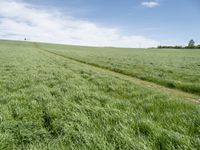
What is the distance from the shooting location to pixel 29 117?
5.44m

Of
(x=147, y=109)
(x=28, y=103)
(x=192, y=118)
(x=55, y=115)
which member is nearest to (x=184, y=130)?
(x=192, y=118)

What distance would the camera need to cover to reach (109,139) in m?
4.17

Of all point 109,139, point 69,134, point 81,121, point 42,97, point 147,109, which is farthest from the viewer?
point 42,97

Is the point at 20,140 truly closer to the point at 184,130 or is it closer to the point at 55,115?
the point at 55,115

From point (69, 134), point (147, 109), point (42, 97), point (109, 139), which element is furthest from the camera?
point (42, 97)

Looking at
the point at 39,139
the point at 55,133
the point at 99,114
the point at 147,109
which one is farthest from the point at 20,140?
the point at 147,109

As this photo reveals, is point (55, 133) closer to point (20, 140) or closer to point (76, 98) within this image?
point (20, 140)

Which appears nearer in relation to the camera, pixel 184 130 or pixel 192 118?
pixel 184 130

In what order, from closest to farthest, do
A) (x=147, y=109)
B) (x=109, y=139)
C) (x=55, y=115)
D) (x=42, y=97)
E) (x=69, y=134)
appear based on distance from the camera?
(x=109, y=139) → (x=69, y=134) → (x=55, y=115) → (x=147, y=109) → (x=42, y=97)

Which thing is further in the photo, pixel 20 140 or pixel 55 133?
pixel 55 133

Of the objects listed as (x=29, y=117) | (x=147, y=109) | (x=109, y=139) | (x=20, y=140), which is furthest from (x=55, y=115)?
(x=147, y=109)

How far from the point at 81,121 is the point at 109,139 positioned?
1167 mm

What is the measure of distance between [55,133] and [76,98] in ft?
10.0

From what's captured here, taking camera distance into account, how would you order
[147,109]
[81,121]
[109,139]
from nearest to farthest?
[109,139]
[81,121]
[147,109]
